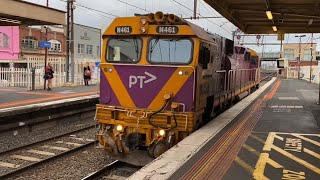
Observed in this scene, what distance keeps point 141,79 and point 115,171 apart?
85.0 inches

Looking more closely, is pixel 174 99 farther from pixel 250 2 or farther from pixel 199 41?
pixel 250 2

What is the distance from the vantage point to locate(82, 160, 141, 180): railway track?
8.19 metres

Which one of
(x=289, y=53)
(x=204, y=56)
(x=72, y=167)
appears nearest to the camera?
(x=204, y=56)

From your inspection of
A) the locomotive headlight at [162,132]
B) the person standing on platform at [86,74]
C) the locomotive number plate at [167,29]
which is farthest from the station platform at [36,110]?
the person standing on platform at [86,74]

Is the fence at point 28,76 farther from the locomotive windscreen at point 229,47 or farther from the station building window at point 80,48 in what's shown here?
the station building window at point 80,48

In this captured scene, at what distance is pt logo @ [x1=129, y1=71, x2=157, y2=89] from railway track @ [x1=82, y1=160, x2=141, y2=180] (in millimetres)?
1880

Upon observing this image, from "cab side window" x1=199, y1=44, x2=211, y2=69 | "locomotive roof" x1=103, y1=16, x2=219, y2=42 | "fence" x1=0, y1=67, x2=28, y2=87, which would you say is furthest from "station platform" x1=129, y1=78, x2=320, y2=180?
"fence" x1=0, y1=67, x2=28, y2=87

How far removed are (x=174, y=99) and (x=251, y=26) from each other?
12399mm

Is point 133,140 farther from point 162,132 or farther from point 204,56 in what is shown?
point 204,56

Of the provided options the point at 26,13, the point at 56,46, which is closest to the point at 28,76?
the point at 26,13

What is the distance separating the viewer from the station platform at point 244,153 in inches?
238

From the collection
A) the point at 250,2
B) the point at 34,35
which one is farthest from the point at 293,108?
the point at 34,35

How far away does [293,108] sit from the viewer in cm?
1515

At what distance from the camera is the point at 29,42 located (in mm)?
50938
